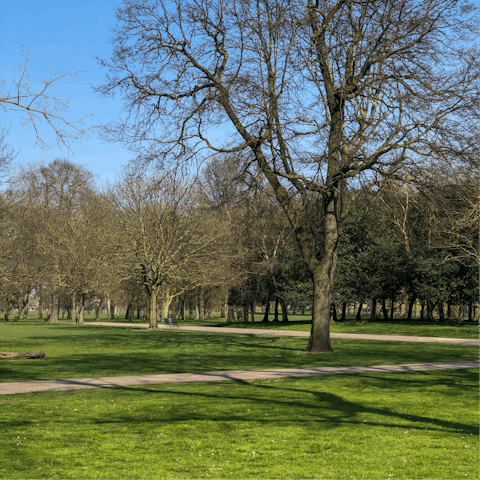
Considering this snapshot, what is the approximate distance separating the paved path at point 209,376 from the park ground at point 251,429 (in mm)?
686

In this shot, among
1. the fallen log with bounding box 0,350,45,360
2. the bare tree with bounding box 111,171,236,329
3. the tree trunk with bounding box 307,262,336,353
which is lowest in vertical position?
the fallen log with bounding box 0,350,45,360

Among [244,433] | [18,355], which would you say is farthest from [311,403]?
[18,355]

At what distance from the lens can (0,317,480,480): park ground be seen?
6512mm

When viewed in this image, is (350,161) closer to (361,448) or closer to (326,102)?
(326,102)

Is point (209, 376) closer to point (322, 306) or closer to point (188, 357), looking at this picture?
point (188, 357)

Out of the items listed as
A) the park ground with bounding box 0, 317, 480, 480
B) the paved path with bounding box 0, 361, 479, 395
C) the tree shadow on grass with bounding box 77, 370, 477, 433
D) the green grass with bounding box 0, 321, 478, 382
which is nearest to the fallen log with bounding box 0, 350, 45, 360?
the green grass with bounding box 0, 321, 478, 382

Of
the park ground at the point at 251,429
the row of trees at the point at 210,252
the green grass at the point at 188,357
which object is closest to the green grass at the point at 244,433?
the park ground at the point at 251,429

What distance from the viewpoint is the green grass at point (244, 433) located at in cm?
647

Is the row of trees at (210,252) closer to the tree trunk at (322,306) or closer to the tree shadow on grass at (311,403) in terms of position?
the tree trunk at (322,306)

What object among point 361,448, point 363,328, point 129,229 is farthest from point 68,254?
point 361,448

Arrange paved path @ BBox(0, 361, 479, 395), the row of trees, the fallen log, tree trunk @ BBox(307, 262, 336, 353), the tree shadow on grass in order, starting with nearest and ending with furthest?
the tree shadow on grass, paved path @ BBox(0, 361, 479, 395), the fallen log, tree trunk @ BBox(307, 262, 336, 353), the row of trees

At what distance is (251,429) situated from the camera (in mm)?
8359

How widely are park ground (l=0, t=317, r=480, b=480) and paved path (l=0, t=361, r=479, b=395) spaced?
686 millimetres

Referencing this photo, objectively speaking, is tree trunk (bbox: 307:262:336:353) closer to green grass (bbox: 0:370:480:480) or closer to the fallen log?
green grass (bbox: 0:370:480:480)
